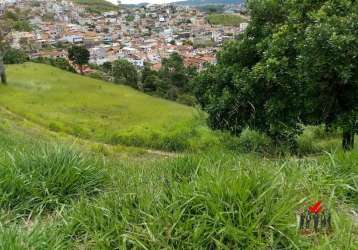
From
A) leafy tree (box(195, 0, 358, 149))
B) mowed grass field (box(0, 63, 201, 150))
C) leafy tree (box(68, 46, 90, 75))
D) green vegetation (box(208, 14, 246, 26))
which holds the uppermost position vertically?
leafy tree (box(195, 0, 358, 149))

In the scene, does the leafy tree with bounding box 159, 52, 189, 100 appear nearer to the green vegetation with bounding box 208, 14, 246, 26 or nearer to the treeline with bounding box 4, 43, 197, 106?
the treeline with bounding box 4, 43, 197, 106

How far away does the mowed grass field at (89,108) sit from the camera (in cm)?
2338

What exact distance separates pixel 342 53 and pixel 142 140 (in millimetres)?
13845

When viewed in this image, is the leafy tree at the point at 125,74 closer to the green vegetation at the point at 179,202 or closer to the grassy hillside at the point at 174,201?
the grassy hillside at the point at 174,201

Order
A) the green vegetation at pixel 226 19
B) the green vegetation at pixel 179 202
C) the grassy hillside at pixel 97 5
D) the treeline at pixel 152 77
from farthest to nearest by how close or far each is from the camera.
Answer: the grassy hillside at pixel 97 5 → the green vegetation at pixel 226 19 → the treeline at pixel 152 77 → the green vegetation at pixel 179 202

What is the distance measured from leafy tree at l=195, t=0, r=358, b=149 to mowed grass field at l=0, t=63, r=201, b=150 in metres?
5.55

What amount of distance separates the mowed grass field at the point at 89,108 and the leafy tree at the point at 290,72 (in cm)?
555

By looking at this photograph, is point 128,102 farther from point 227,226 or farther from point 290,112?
point 227,226

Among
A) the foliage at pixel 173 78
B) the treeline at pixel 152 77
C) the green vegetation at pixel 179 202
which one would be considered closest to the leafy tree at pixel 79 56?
the treeline at pixel 152 77

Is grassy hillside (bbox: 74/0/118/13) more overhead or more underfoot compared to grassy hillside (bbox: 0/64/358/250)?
more underfoot

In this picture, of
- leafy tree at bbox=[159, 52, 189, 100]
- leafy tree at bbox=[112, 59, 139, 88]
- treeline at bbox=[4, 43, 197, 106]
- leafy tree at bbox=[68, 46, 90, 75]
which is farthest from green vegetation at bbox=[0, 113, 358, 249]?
leafy tree at bbox=[68, 46, 90, 75]

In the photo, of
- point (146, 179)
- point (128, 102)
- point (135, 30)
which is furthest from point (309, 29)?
point (135, 30)

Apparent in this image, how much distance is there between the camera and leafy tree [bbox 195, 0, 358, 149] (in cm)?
928

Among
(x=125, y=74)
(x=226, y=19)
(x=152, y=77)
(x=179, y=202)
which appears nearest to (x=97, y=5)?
(x=226, y=19)
